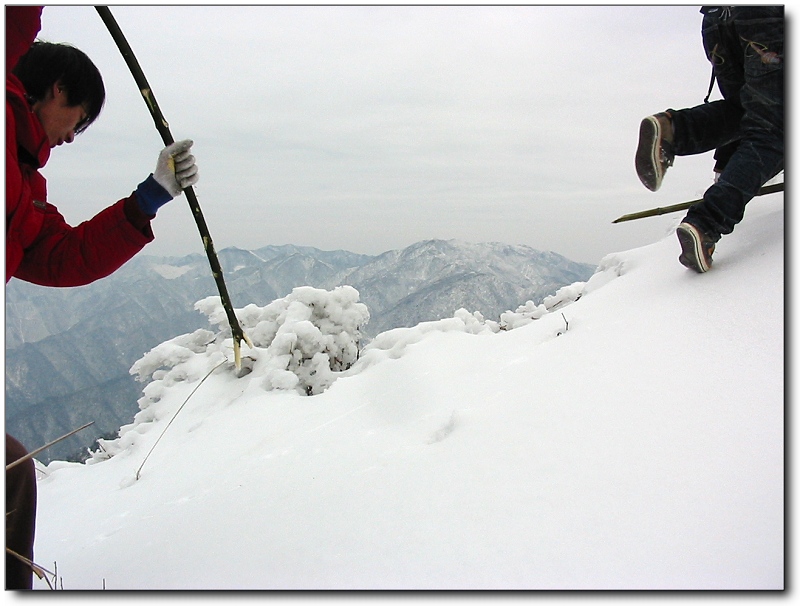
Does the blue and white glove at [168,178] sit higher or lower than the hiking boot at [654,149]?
higher

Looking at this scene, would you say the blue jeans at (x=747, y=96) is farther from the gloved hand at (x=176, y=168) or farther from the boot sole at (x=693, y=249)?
the gloved hand at (x=176, y=168)

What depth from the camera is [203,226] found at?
1.58 meters

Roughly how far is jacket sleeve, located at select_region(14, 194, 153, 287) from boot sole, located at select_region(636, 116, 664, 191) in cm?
204

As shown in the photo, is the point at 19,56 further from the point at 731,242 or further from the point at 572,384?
the point at 731,242

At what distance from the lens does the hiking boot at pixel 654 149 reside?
1857mm

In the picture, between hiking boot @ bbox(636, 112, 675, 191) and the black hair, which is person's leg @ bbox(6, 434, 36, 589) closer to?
the black hair

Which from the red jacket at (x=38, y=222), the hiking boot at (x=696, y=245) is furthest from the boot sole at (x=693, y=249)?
the red jacket at (x=38, y=222)

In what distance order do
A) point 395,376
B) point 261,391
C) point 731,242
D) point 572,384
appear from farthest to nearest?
point 261,391, point 395,376, point 731,242, point 572,384

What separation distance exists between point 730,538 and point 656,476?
0.17 meters

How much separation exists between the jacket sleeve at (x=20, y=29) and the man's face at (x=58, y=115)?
10 centimetres

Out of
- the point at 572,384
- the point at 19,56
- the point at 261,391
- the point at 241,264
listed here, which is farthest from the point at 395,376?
the point at 241,264

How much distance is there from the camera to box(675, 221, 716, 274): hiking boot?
1.65 meters

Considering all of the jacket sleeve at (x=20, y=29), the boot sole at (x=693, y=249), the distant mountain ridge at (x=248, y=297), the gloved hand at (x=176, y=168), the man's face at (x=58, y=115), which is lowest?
the distant mountain ridge at (x=248, y=297)

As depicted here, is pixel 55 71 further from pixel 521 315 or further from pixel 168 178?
pixel 521 315
